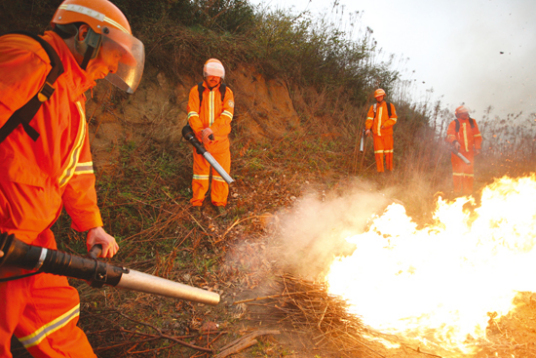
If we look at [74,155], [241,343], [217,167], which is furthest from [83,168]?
[217,167]

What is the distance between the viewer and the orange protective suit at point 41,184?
1.49 meters

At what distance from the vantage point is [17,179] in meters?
1.51

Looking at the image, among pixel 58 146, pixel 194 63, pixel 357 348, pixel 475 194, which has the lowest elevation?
pixel 357 348

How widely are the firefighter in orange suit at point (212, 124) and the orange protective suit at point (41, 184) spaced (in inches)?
136

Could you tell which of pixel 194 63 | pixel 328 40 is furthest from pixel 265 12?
pixel 194 63

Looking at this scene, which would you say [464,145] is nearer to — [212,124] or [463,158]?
[463,158]

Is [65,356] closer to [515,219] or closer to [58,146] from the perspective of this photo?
[58,146]

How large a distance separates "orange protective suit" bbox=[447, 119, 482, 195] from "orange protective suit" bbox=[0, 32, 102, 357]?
8666 mm

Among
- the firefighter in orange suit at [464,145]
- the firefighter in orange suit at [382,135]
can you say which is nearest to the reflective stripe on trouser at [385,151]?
the firefighter in orange suit at [382,135]

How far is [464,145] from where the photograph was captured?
8125mm

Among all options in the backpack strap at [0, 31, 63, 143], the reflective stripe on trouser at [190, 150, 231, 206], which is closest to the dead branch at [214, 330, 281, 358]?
the backpack strap at [0, 31, 63, 143]

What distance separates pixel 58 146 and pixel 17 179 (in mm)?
295

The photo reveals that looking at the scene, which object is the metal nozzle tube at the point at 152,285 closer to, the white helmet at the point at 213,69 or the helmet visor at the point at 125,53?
the helmet visor at the point at 125,53

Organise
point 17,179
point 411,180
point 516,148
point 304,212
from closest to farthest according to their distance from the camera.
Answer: point 17,179, point 304,212, point 411,180, point 516,148
